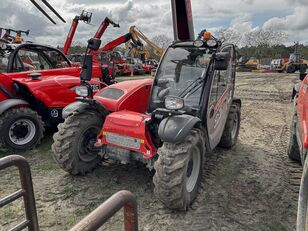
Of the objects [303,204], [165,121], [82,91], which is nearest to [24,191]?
[165,121]

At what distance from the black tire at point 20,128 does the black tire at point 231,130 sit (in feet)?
10.6

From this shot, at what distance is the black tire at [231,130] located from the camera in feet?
17.3

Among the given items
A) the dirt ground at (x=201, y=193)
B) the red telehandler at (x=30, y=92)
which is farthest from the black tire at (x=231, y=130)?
the red telehandler at (x=30, y=92)

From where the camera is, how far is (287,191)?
3895 mm

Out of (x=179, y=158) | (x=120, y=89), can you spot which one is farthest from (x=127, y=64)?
(x=179, y=158)

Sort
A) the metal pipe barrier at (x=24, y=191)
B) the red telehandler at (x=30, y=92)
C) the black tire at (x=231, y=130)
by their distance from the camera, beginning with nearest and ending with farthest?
the metal pipe barrier at (x=24, y=191)
the red telehandler at (x=30, y=92)
the black tire at (x=231, y=130)

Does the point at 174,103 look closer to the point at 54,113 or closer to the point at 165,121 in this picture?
the point at 165,121

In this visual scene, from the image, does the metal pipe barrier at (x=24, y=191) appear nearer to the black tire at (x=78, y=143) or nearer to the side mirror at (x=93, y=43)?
the black tire at (x=78, y=143)

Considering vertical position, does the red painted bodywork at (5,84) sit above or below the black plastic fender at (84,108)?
above

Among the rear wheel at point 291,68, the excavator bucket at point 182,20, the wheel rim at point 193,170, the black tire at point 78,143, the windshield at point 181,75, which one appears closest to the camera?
the wheel rim at point 193,170

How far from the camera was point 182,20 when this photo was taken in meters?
4.97

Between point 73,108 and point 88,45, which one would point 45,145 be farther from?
point 88,45

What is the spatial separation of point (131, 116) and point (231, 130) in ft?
7.43

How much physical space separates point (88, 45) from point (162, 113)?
55.0 inches
